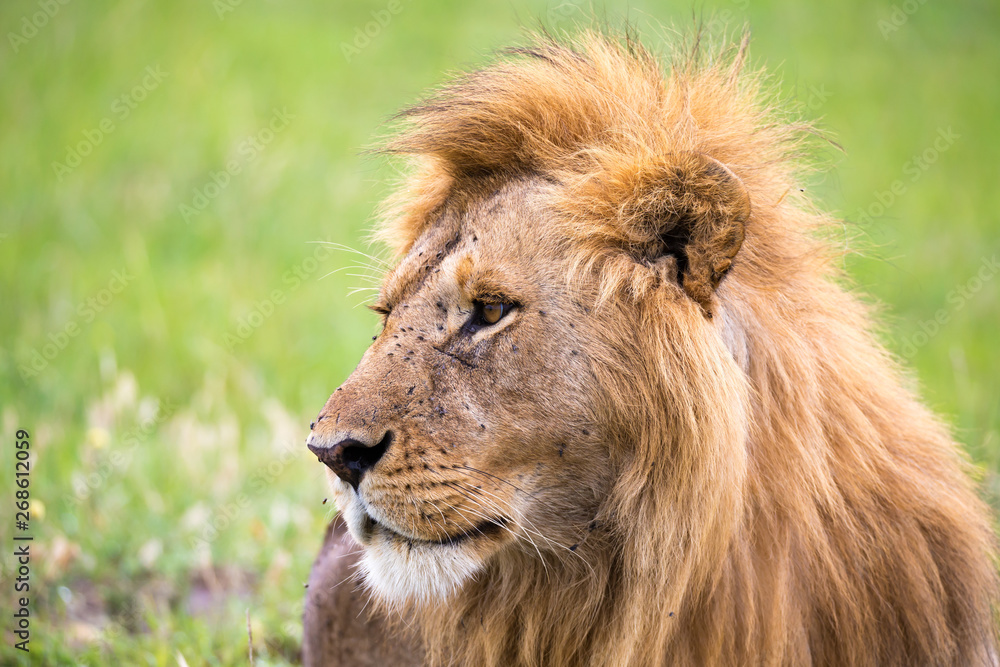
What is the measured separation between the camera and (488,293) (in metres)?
2.00

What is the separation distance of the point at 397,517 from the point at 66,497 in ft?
9.15

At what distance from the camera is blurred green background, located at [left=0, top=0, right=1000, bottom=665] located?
12.1ft

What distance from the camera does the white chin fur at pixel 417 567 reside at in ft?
6.44

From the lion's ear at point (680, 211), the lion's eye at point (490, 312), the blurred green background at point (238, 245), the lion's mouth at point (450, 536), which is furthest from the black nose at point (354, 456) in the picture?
the blurred green background at point (238, 245)

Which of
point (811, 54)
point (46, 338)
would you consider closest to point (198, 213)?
point (46, 338)

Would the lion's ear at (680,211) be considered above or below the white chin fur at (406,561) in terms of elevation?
above

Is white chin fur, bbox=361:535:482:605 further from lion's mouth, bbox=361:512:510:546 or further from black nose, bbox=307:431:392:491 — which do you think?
black nose, bbox=307:431:392:491

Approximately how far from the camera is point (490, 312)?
201 cm

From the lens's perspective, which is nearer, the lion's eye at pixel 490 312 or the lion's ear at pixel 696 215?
the lion's ear at pixel 696 215

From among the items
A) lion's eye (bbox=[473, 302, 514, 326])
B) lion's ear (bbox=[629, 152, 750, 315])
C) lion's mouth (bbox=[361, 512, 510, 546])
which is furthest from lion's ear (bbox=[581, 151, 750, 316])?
lion's mouth (bbox=[361, 512, 510, 546])

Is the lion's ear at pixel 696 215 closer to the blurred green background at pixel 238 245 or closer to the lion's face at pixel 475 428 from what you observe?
the lion's face at pixel 475 428

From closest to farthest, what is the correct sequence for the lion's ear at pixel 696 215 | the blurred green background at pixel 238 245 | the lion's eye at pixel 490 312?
the lion's ear at pixel 696 215, the lion's eye at pixel 490 312, the blurred green background at pixel 238 245

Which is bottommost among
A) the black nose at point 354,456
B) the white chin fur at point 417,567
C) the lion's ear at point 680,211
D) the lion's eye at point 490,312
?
the white chin fur at point 417,567

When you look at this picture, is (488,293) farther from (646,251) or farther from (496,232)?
(646,251)
